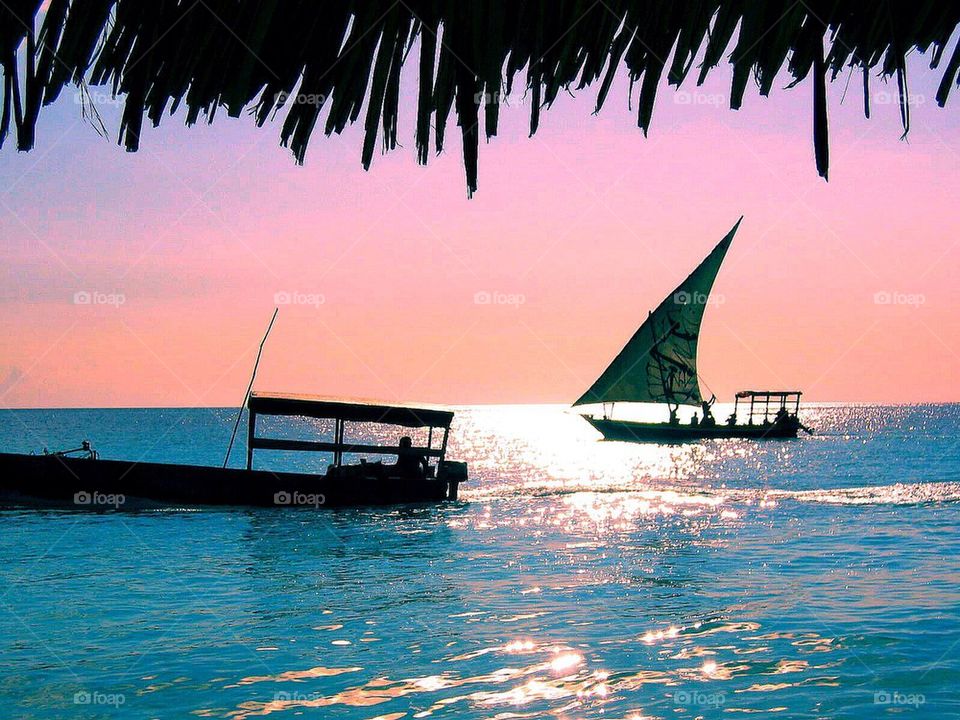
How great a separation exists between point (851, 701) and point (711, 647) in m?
2.41

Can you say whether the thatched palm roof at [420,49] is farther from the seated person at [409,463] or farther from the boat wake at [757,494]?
the boat wake at [757,494]

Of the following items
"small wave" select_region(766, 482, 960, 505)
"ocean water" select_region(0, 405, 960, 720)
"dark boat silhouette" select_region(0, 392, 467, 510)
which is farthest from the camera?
"small wave" select_region(766, 482, 960, 505)

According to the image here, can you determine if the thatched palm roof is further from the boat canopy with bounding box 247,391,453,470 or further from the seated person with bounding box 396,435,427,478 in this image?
the seated person with bounding box 396,435,427,478

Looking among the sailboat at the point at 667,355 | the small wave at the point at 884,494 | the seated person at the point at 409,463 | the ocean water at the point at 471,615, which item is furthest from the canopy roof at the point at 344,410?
the sailboat at the point at 667,355

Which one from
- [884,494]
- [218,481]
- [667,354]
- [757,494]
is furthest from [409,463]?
[667,354]

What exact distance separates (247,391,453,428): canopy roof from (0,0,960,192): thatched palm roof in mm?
20716

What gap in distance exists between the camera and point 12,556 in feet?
67.1

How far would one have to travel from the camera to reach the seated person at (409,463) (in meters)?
26.3

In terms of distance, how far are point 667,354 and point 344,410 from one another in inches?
1605

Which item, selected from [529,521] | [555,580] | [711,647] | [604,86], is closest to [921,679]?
[711,647]

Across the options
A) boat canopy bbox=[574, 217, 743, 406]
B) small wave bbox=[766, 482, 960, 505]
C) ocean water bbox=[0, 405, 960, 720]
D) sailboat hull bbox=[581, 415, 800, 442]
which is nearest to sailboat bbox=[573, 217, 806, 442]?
boat canopy bbox=[574, 217, 743, 406]

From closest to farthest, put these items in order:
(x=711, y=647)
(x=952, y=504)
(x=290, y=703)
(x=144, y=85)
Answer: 1. (x=144, y=85)
2. (x=290, y=703)
3. (x=711, y=647)
4. (x=952, y=504)

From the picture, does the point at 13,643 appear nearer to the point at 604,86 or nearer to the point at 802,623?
the point at 802,623

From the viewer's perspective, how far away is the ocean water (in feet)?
35.0
